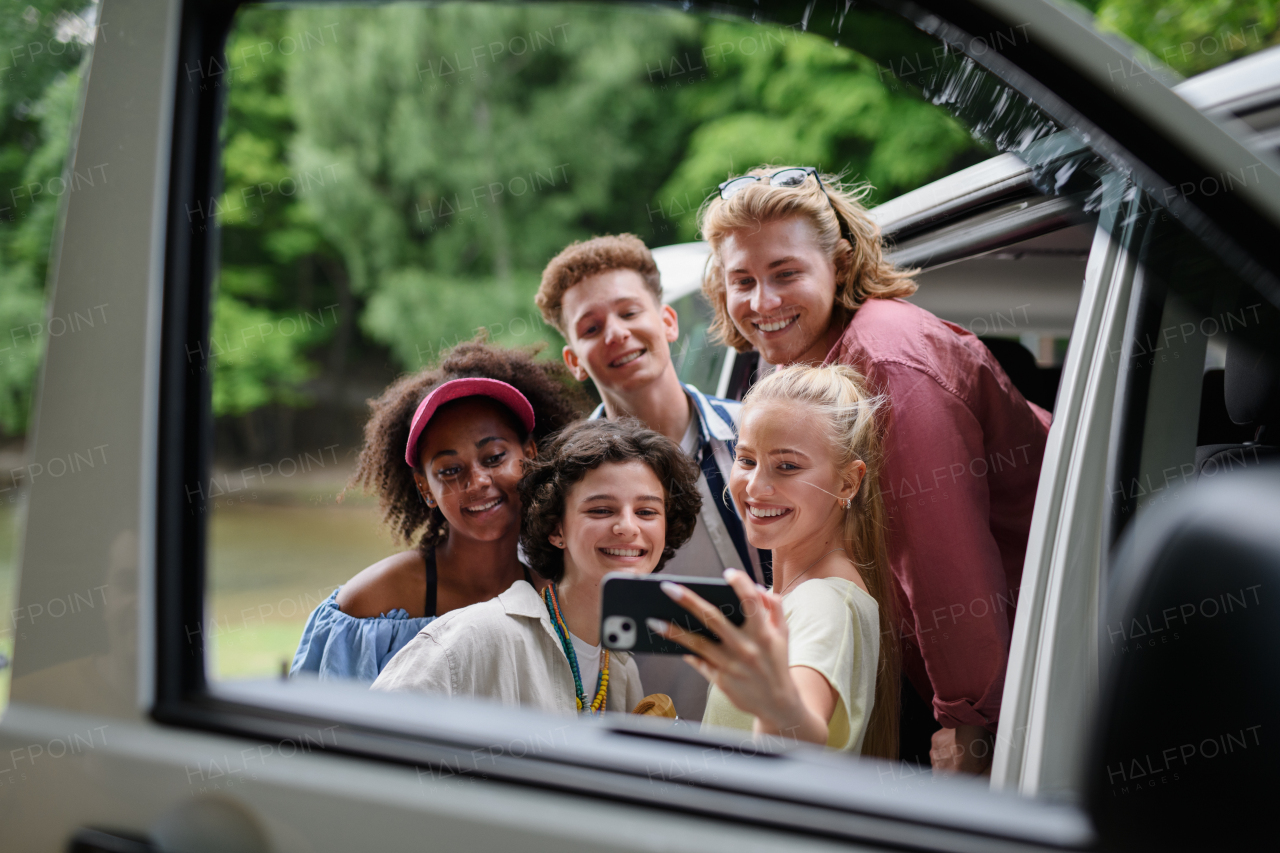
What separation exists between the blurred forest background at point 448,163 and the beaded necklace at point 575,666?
8.84m

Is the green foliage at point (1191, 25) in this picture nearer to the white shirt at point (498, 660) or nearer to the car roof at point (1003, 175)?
the car roof at point (1003, 175)

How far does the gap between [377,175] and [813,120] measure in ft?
23.8

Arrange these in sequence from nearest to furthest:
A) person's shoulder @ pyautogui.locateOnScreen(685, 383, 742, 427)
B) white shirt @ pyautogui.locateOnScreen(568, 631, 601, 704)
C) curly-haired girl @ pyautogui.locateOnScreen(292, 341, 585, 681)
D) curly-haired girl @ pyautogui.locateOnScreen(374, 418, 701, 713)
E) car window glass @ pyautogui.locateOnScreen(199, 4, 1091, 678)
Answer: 1. curly-haired girl @ pyautogui.locateOnScreen(374, 418, 701, 713)
2. white shirt @ pyautogui.locateOnScreen(568, 631, 601, 704)
3. curly-haired girl @ pyautogui.locateOnScreen(292, 341, 585, 681)
4. person's shoulder @ pyautogui.locateOnScreen(685, 383, 742, 427)
5. car window glass @ pyautogui.locateOnScreen(199, 4, 1091, 678)

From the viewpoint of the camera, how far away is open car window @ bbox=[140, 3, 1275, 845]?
1.09 meters

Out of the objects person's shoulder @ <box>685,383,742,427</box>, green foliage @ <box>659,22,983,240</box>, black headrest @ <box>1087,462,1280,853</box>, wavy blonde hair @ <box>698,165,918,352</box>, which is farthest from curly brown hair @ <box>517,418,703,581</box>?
green foliage @ <box>659,22,983,240</box>

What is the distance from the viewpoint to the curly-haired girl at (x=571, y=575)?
1655 mm

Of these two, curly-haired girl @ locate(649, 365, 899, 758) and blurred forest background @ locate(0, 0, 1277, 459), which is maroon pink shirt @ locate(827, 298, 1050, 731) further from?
blurred forest background @ locate(0, 0, 1277, 459)

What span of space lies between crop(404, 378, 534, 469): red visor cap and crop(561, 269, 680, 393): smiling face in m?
0.31

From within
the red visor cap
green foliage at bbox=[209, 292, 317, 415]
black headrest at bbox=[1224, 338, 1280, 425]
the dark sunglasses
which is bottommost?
the red visor cap

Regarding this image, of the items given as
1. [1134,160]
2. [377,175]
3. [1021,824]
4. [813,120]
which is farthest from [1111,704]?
[377,175]

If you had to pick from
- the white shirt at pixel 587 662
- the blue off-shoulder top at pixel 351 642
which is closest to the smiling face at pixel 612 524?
the white shirt at pixel 587 662

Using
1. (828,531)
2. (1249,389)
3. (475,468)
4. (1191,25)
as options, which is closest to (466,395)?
(475,468)

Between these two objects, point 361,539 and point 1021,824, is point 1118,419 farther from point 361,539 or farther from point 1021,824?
point 361,539

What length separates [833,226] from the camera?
2113 mm
